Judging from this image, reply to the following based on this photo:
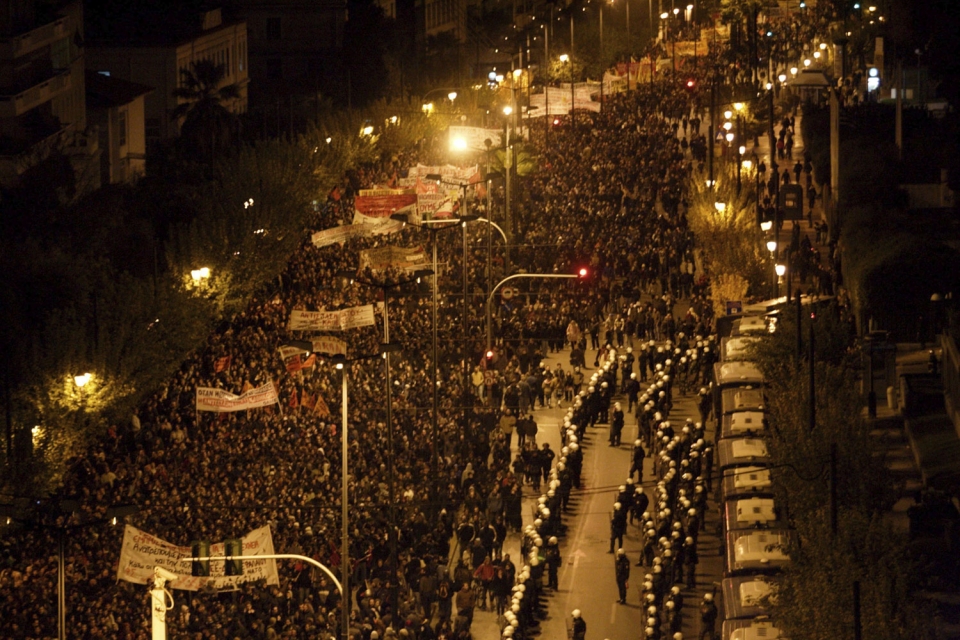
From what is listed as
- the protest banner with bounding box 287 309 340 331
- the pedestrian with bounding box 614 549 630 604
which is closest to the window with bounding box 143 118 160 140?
the protest banner with bounding box 287 309 340 331

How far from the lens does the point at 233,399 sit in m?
39.0

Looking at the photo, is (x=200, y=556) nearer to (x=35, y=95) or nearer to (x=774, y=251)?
(x=774, y=251)

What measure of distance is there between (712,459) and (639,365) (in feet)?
28.9

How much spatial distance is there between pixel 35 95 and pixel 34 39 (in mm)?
1952

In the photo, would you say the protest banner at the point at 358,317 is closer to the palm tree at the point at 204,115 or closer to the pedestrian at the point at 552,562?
the pedestrian at the point at 552,562

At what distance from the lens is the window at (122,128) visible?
240 feet

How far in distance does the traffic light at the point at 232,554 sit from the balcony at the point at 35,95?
1327 inches

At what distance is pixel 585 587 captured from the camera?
37125 mm

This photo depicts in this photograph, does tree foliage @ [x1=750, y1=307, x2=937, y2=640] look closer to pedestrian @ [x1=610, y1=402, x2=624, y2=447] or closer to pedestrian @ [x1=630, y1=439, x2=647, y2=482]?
pedestrian @ [x1=630, y1=439, x2=647, y2=482]

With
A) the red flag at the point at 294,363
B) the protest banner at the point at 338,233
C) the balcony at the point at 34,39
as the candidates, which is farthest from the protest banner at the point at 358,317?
the balcony at the point at 34,39

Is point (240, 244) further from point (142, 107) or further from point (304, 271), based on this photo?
point (142, 107)

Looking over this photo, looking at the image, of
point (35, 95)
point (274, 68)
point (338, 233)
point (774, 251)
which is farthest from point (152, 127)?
point (774, 251)

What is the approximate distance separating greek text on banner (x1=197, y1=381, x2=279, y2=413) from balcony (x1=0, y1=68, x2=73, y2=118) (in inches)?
938

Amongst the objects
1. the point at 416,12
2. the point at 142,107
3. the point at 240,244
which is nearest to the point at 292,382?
the point at 240,244
